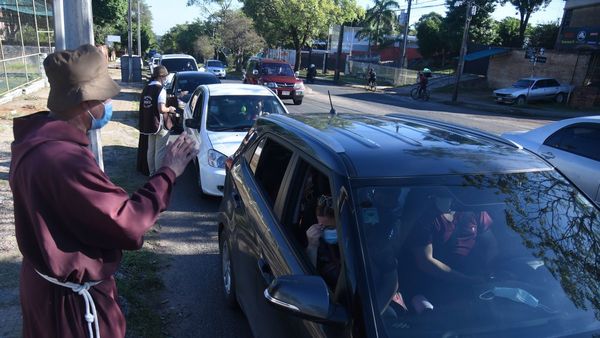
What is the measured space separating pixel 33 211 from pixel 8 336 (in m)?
2.14

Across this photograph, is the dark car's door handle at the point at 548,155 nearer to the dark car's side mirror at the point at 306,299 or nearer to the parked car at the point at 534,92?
the dark car's side mirror at the point at 306,299

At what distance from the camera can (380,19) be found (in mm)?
65438

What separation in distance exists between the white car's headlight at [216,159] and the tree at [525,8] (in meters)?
48.1

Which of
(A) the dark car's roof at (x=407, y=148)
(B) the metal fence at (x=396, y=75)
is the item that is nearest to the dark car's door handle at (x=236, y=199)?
(A) the dark car's roof at (x=407, y=148)

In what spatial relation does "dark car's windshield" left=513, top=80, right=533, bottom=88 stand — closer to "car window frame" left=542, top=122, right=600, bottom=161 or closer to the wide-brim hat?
"car window frame" left=542, top=122, right=600, bottom=161

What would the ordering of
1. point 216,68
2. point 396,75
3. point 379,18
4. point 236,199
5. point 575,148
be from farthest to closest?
point 379,18 → point 396,75 → point 216,68 → point 575,148 → point 236,199

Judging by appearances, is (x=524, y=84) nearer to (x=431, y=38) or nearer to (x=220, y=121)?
(x=431, y=38)

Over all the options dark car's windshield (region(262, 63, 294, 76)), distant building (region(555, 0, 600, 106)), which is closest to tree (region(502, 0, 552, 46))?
distant building (region(555, 0, 600, 106))

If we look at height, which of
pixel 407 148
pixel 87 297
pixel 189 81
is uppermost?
pixel 407 148

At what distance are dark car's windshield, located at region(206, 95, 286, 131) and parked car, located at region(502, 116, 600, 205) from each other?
146 inches

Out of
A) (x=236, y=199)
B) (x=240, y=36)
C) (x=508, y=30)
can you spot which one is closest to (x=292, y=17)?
(x=240, y=36)

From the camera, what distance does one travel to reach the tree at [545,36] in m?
43.2

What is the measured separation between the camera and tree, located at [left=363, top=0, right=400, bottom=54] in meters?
64.9

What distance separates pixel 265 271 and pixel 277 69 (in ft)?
60.9
